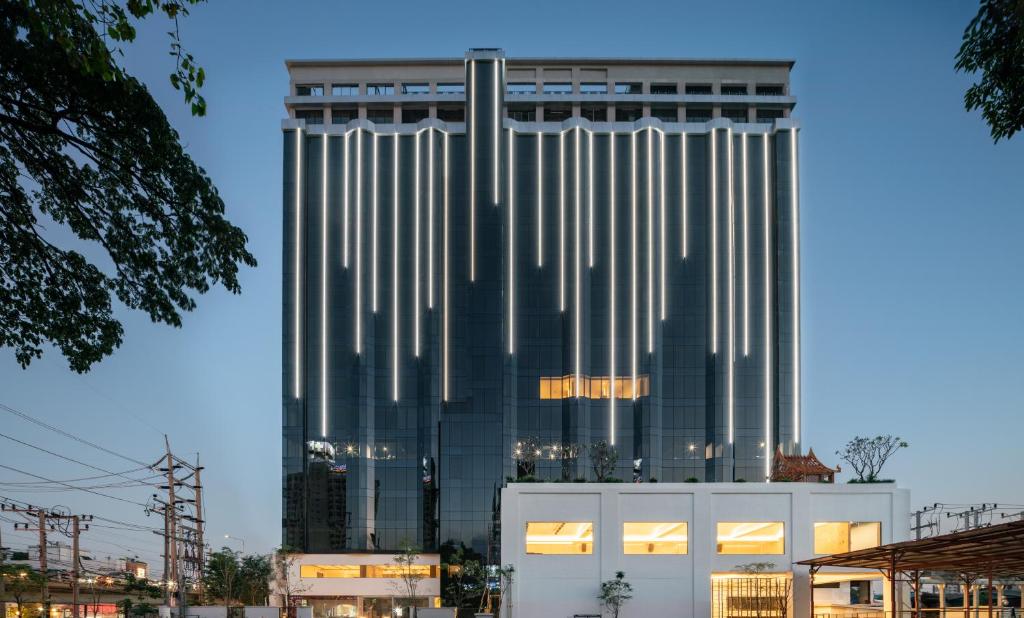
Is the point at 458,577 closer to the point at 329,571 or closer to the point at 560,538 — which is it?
the point at 329,571

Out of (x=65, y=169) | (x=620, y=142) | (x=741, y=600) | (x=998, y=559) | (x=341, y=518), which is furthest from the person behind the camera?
(x=620, y=142)

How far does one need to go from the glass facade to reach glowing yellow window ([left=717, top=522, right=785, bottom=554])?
27.2 m

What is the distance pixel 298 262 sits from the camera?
220 ft

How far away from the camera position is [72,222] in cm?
1141

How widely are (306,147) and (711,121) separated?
33.2 m

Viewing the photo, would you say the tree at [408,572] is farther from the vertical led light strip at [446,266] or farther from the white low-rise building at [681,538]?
the white low-rise building at [681,538]

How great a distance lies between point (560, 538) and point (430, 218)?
35.6 metres

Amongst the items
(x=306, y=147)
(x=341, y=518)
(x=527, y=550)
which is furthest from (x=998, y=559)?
(x=306, y=147)

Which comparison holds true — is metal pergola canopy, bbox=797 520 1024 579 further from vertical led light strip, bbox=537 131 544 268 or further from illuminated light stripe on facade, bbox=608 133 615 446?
vertical led light strip, bbox=537 131 544 268

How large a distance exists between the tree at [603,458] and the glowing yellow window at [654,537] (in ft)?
56.0

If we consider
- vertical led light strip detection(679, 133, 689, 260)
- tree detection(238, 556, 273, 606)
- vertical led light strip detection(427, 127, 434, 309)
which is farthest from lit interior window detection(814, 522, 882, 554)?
tree detection(238, 556, 273, 606)

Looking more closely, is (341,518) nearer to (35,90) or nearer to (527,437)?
(527,437)

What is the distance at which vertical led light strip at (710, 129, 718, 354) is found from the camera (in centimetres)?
6562

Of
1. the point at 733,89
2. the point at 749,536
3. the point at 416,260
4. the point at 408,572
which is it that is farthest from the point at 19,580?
the point at 733,89
